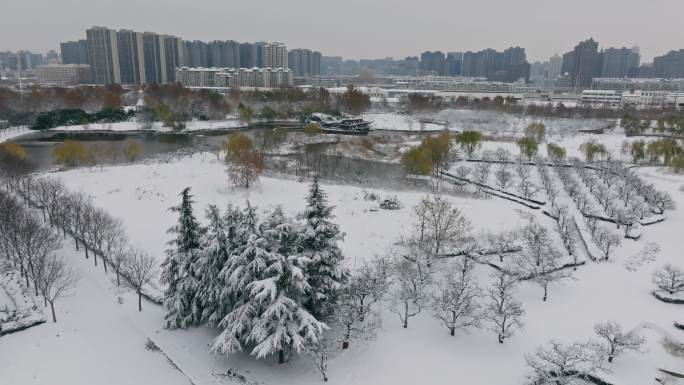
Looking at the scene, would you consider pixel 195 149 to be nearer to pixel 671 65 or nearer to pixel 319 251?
pixel 319 251

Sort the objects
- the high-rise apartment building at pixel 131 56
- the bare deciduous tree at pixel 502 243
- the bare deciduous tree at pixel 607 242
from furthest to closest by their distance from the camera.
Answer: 1. the high-rise apartment building at pixel 131 56
2. the bare deciduous tree at pixel 607 242
3. the bare deciduous tree at pixel 502 243

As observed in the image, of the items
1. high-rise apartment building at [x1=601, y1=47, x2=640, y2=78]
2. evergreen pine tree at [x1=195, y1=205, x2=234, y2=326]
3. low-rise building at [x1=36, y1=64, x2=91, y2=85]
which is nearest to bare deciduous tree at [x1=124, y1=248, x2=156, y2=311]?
evergreen pine tree at [x1=195, y1=205, x2=234, y2=326]

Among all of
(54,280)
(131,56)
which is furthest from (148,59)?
Answer: (54,280)

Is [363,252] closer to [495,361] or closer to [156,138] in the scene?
[495,361]

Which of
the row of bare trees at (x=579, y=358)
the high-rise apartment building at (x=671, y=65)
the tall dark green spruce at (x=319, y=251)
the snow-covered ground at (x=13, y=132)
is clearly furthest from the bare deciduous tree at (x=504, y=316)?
the high-rise apartment building at (x=671, y=65)

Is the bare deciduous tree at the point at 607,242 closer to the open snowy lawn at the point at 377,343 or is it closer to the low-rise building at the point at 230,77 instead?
the open snowy lawn at the point at 377,343

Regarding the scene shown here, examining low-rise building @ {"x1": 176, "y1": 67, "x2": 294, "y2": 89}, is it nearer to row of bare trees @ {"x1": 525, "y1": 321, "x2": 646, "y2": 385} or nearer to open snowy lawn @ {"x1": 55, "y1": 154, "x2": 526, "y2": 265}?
open snowy lawn @ {"x1": 55, "y1": 154, "x2": 526, "y2": 265}
